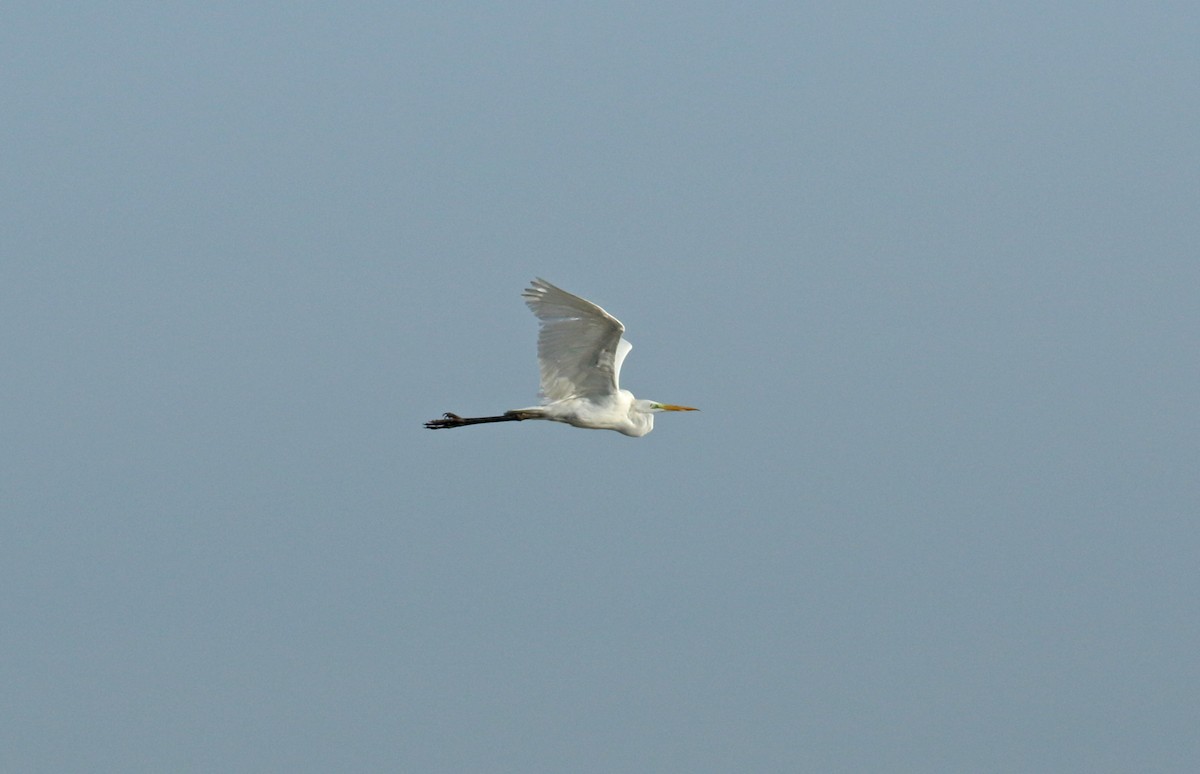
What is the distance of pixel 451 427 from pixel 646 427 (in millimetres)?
3087

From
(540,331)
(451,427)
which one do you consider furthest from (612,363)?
(451,427)

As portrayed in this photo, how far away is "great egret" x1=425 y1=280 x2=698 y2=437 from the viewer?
930 inches

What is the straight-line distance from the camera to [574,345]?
24484 mm

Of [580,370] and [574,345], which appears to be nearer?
[574,345]

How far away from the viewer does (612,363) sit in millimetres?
25031

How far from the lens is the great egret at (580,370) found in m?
23.6

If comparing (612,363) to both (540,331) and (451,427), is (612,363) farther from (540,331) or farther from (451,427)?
(451,427)

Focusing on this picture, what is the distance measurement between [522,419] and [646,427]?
71.9 inches

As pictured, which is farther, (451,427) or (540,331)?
(451,427)

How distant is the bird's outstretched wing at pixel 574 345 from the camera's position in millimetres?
23453

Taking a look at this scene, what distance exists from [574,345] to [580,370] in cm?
74

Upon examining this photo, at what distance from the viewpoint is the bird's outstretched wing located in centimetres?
2345

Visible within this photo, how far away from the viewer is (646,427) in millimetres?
26609

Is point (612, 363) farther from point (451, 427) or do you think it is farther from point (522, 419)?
point (451, 427)
